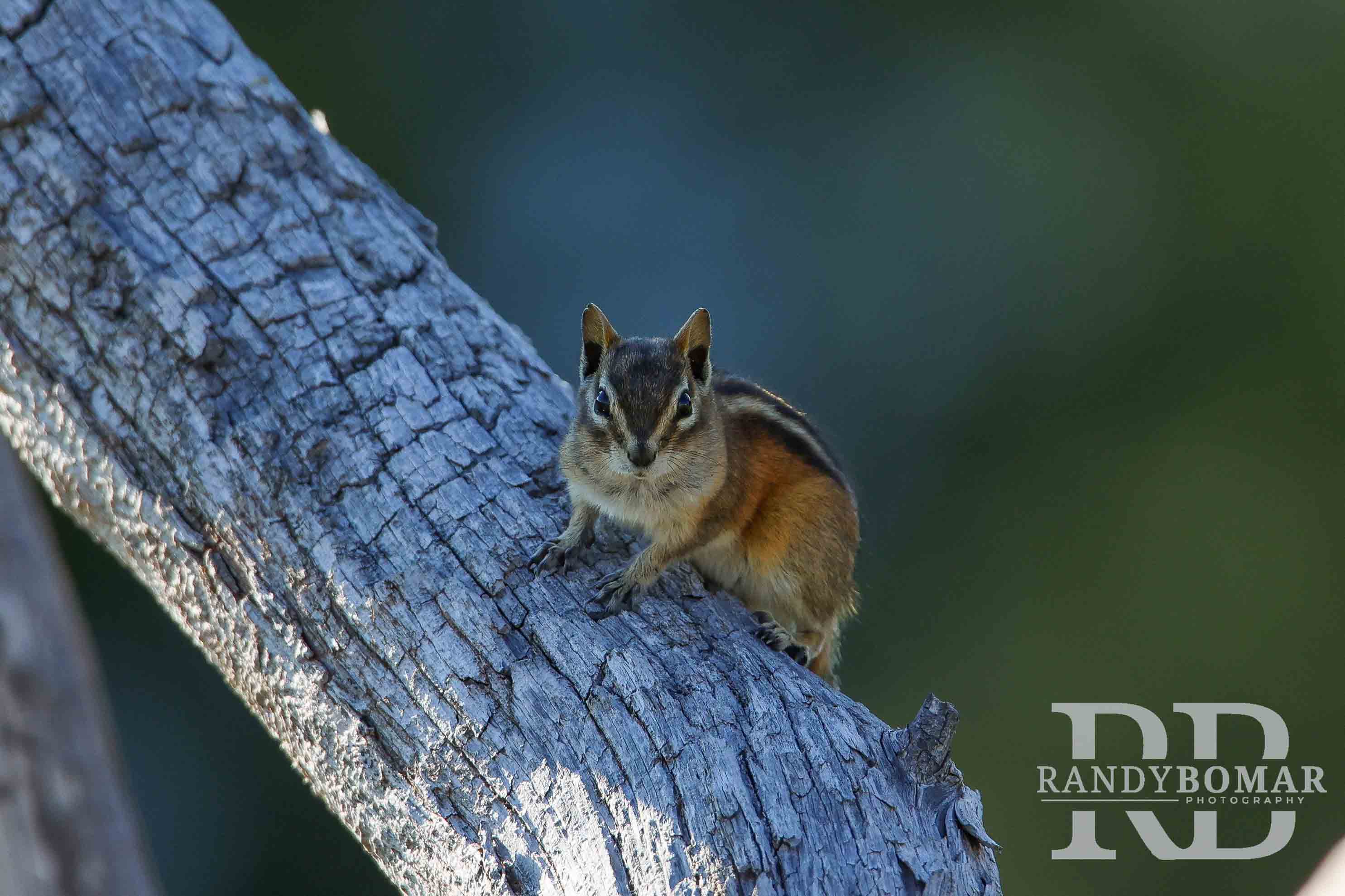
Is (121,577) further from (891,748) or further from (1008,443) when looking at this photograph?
(891,748)

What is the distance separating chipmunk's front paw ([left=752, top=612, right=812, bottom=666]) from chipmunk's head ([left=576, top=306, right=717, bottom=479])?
42 centimetres

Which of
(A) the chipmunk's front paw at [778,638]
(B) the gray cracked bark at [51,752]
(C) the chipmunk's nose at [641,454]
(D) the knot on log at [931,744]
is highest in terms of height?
(C) the chipmunk's nose at [641,454]

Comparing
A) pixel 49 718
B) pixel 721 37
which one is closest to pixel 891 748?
pixel 49 718

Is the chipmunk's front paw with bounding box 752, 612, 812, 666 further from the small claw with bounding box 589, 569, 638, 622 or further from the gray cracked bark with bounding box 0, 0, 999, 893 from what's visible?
the small claw with bounding box 589, 569, 638, 622

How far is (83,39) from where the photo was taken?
2748 millimetres

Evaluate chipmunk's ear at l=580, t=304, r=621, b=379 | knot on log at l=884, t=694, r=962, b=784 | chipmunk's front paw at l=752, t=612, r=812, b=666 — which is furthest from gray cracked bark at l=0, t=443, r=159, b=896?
chipmunk's ear at l=580, t=304, r=621, b=379

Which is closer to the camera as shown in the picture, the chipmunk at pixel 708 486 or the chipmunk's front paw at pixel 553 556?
the chipmunk's front paw at pixel 553 556

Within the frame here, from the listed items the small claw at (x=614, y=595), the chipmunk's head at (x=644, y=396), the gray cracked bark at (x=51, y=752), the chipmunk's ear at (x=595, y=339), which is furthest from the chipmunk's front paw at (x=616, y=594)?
the gray cracked bark at (x=51, y=752)

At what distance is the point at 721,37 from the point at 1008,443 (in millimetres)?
2619

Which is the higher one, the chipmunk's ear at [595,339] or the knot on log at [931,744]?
the chipmunk's ear at [595,339]

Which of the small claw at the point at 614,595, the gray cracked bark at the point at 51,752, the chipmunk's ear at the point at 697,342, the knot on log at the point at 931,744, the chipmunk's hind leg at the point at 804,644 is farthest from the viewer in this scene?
the chipmunk's ear at the point at 697,342

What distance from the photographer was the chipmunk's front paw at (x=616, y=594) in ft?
7.69

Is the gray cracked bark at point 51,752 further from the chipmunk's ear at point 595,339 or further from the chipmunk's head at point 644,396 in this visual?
the chipmunk's ear at point 595,339

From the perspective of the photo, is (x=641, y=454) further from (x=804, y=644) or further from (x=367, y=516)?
(x=804, y=644)
